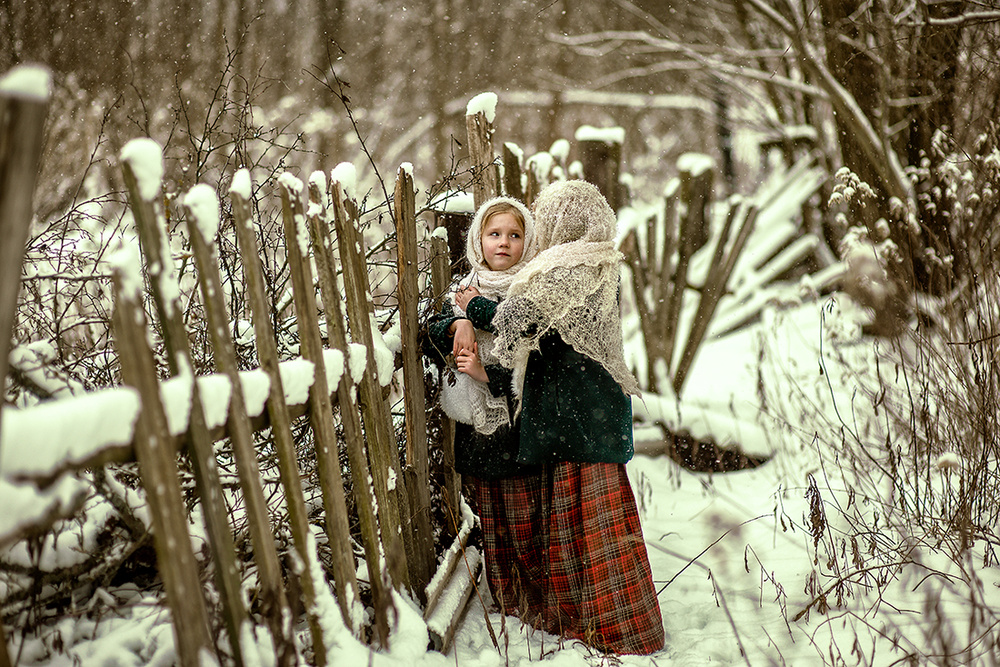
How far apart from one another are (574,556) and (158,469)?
5.77ft

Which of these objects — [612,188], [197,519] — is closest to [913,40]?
[612,188]

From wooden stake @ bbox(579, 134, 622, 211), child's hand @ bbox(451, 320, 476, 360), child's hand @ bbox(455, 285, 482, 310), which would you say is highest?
wooden stake @ bbox(579, 134, 622, 211)

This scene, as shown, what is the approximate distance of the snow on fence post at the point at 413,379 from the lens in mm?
2418

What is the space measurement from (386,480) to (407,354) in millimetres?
502

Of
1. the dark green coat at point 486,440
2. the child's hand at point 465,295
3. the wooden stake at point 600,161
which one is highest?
the wooden stake at point 600,161

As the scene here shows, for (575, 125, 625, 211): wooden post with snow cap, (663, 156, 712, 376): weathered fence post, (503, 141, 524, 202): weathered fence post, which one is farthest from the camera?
(663, 156, 712, 376): weathered fence post

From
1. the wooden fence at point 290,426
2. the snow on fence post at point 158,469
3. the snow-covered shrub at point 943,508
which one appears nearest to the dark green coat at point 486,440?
the wooden fence at point 290,426

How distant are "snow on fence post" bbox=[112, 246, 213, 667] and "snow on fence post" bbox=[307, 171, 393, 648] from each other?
0.71 meters

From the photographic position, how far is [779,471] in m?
4.52

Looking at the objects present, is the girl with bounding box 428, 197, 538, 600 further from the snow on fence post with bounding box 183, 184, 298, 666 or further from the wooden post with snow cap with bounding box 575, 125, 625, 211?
the wooden post with snow cap with bounding box 575, 125, 625, 211

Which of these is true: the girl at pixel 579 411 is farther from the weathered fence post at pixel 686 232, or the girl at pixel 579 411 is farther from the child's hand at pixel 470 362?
the weathered fence post at pixel 686 232

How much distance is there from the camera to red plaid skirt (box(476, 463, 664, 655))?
7.96ft

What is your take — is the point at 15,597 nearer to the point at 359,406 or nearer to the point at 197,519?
the point at 197,519

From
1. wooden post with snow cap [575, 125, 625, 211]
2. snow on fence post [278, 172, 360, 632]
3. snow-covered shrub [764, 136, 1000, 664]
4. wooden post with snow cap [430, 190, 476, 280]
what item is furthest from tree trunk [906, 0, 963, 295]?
snow on fence post [278, 172, 360, 632]
